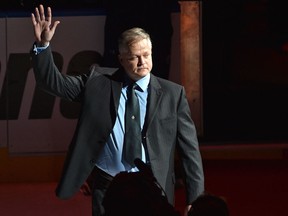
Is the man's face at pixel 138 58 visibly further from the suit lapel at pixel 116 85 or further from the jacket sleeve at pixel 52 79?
the jacket sleeve at pixel 52 79

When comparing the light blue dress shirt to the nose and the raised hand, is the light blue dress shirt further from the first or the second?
the raised hand

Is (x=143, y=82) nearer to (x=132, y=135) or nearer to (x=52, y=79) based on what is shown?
(x=132, y=135)

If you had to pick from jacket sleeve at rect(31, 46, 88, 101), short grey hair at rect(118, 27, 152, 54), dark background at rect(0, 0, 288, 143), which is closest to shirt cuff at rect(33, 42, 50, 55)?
jacket sleeve at rect(31, 46, 88, 101)

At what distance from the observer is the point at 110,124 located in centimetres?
439

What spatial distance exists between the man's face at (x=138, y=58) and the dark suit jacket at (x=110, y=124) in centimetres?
11

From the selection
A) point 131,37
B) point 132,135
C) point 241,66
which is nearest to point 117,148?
point 132,135

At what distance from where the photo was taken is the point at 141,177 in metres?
3.07

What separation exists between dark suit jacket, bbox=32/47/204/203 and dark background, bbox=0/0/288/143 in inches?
149

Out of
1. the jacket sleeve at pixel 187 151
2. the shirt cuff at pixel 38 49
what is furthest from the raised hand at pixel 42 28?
the jacket sleeve at pixel 187 151

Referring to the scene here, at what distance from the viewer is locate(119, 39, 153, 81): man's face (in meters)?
4.36

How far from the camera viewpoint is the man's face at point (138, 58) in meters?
4.36

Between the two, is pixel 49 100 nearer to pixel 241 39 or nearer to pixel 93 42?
pixel 93 42

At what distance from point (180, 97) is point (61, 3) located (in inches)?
181

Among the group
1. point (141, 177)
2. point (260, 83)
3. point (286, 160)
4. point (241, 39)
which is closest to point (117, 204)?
point (141, 177)
